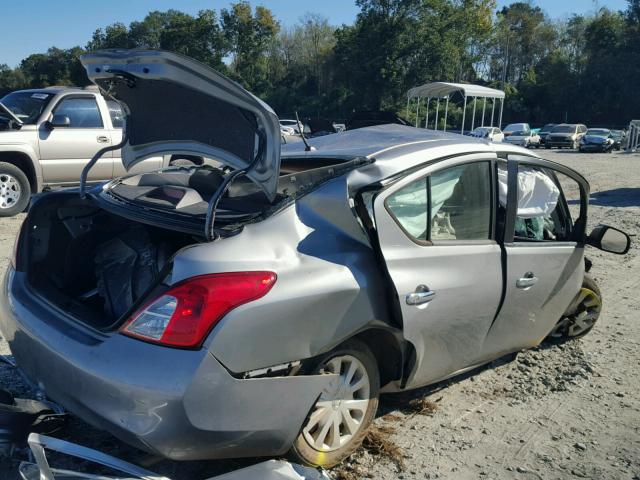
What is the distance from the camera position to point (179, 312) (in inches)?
97.7

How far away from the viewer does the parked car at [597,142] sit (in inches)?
1449

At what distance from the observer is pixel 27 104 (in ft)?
32.4

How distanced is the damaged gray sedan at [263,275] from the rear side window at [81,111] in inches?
259

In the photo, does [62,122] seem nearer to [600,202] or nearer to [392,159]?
[392,159]

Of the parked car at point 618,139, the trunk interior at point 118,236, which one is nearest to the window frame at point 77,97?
the trunk interior at point 118,236

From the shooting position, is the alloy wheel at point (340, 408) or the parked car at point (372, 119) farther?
the parked car at point (372, 119)

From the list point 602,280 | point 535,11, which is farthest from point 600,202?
point 535,11

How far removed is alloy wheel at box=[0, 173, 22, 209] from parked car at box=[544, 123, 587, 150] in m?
37.8

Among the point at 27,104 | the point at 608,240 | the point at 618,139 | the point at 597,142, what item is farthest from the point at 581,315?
the point at 618,139

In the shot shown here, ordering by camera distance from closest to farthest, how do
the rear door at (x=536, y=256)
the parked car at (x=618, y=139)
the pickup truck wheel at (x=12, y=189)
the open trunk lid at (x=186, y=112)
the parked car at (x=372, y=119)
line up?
the open trunk lid at (x=186, y=112) < the rear door at (x=536, y=256) < the parked car at (x=372, y=119) < the pickup truck wheel at (x=12, y=189) < the parked car at (x=618, y=139)

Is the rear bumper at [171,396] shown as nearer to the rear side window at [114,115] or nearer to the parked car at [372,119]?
the parked car at [372,119]

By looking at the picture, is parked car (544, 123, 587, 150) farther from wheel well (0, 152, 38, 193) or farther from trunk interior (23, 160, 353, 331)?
trunk interior (23, 160, 353, 331)

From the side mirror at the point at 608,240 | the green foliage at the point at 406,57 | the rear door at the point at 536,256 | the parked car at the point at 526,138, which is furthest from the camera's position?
the green foliage at the point at 406,57

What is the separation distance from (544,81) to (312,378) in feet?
227
